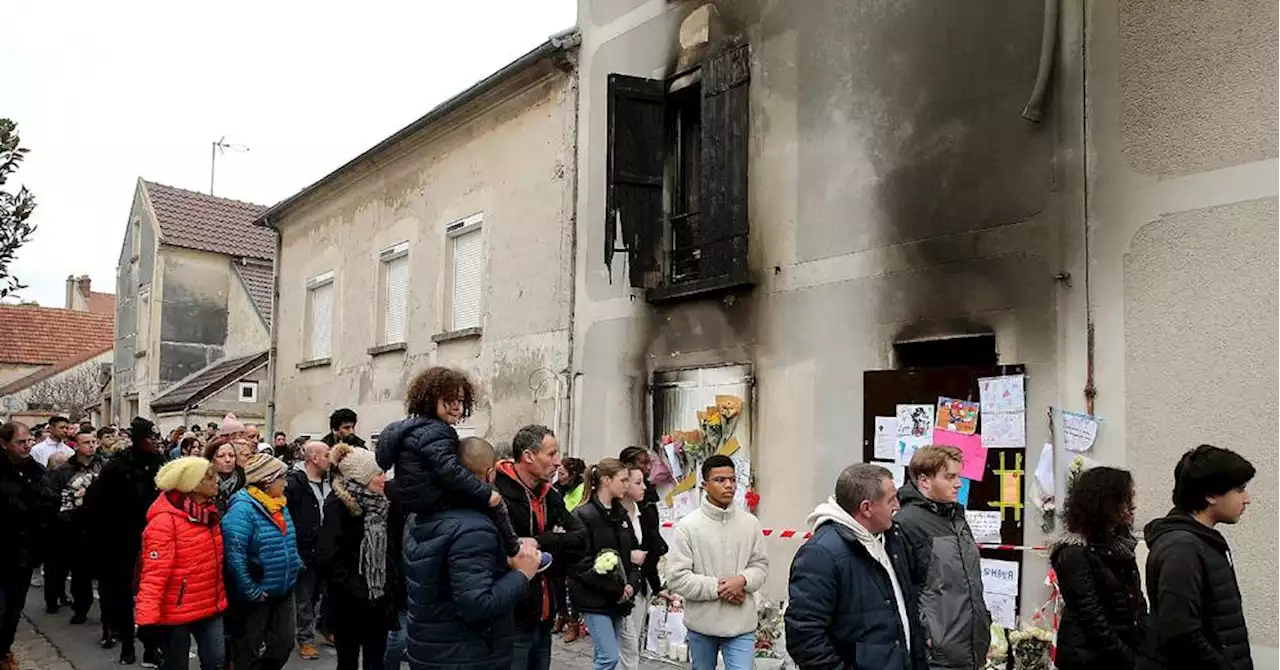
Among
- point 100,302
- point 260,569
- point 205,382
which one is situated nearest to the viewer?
point 260,569

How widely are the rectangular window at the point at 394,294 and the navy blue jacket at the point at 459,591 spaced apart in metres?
11.3

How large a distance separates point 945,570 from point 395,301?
1261 cm

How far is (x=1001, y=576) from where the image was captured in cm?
695

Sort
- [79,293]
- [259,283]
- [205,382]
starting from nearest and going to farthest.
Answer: [205,382], [259,283], [79,293]

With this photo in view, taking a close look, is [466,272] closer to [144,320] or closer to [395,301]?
[395,301]

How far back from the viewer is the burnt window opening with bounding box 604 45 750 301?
32.6ft

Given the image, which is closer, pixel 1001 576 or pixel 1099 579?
pixel 1099 579

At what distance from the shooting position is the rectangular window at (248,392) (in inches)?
880

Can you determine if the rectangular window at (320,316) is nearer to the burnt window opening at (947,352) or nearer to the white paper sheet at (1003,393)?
the burnt window opening at (947,352)

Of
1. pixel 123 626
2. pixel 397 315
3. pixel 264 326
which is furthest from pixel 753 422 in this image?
pixel 264 326

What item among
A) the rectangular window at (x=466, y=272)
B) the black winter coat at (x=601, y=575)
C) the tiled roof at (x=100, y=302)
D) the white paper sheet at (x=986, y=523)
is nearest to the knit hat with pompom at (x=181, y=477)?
the black winter coat at (x=601, y=575)

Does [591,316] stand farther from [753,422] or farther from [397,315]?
[397,315]

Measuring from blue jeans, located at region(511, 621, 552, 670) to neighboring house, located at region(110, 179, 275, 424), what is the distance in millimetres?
20477

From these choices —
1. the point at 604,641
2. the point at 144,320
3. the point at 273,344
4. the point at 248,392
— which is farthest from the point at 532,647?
the point at 144,320
